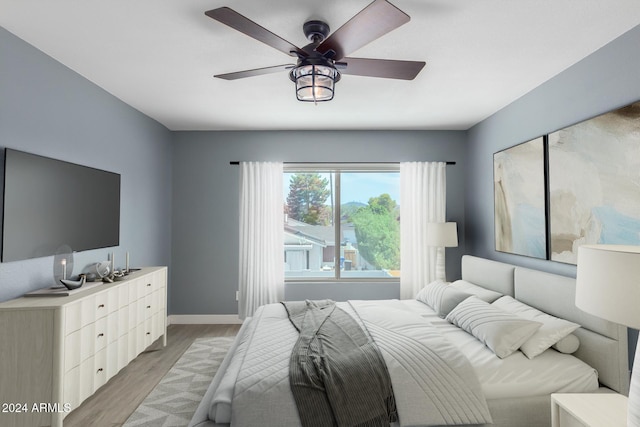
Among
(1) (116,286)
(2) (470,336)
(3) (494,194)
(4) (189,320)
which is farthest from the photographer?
(4) (189,320)

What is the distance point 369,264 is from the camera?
5.11 m

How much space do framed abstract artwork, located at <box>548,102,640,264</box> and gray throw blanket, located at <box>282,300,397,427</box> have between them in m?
1.75

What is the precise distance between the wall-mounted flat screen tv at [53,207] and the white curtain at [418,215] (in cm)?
341

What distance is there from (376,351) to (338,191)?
3021mm

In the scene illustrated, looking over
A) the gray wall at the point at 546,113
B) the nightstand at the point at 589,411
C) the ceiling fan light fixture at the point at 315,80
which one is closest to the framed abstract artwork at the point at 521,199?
the gray wall at the point at 546,113

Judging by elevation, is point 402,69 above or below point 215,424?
above

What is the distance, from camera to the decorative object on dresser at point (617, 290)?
4.22 ft

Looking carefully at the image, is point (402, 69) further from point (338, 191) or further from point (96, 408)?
point (96, 408)

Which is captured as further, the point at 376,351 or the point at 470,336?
the point at 470,336

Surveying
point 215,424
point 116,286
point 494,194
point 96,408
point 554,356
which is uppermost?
point 494,194

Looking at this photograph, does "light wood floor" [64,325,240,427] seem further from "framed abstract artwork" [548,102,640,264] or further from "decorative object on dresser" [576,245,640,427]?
"framed abstract artwork" [548,102,640,264]

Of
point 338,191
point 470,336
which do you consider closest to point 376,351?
point 470,336

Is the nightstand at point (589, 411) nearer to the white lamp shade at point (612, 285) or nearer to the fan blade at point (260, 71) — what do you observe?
the white lamp shade at point (612, 285)

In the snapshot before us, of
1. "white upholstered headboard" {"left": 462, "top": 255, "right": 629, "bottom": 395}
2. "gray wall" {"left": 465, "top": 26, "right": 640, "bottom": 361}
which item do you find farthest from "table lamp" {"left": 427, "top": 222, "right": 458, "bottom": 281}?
"white upholstered headboard" {"left": 462, "top": 255, "right": 629, "bottom": 395}
